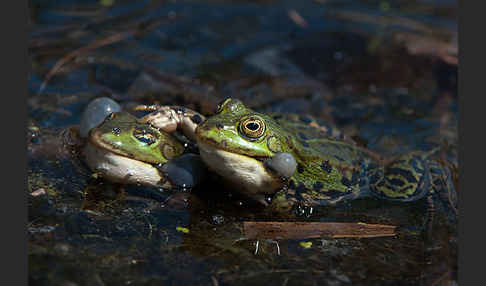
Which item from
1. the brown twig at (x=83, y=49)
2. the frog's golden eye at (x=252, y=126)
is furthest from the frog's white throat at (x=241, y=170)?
the brown twig at (x=83, y=49)

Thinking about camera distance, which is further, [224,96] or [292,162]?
[224,96]

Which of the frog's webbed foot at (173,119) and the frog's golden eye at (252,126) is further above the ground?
the frog's golden eye at (252,126)

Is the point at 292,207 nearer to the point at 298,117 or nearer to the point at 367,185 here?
the point at 367,185

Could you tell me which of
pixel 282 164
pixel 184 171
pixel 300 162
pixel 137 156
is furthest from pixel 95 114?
pixel 300 162

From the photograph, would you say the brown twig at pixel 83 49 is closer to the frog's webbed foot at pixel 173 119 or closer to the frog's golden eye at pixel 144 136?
the frog's webbed foot at pixel 173 119

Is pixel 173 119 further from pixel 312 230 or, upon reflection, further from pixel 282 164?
Answer: pixel 312 230

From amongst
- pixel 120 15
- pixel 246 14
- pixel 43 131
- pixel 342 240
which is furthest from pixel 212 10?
pixel 342 240

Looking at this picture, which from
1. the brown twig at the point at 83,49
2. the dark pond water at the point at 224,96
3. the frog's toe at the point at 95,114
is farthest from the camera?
the brown twig at the point at 83,49

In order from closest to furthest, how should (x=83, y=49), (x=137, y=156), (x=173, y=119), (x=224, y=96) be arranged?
(x=137, y=156) < (x=173, y=119) < (x=224, y=96) < (x=83, y=49)
